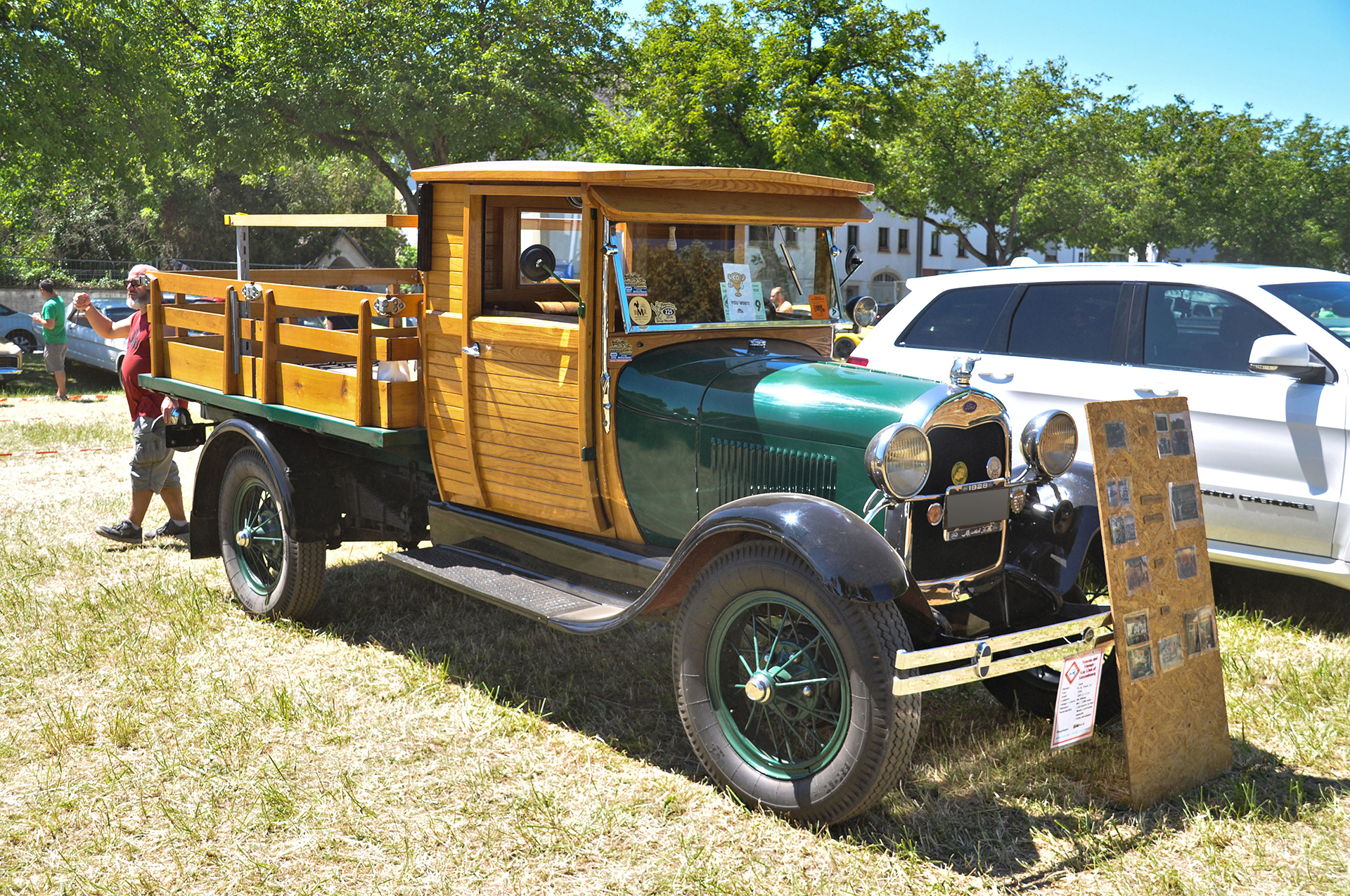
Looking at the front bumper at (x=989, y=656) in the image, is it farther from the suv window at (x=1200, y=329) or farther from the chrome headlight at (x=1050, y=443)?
the suv window at (x=1200, y=329)

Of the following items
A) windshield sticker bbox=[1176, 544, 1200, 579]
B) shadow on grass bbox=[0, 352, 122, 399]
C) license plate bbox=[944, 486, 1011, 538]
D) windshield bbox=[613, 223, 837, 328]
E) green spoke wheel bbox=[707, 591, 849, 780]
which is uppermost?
windshield bbox=[613, 223, 837, 328]

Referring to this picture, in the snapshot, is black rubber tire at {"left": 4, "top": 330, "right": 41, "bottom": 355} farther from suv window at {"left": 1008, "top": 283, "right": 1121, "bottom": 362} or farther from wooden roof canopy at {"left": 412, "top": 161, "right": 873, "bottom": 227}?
suv window at {"left": 1008, "top": 283, "right": 1121, "bottom": 362}

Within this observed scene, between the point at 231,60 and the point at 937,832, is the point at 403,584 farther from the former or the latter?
the point at 231,60

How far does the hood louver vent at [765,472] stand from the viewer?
3662 millimetres

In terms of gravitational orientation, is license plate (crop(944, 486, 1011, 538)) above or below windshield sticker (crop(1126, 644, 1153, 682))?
above

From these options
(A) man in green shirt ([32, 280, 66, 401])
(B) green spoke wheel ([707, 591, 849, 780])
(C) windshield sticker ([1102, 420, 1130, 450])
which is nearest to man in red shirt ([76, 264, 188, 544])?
(B) green spoke wheel ([707, 591, 849, 780])

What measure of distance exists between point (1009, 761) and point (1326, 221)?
42788mm

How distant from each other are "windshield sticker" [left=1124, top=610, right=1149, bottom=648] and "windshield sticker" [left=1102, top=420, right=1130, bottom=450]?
53 cm

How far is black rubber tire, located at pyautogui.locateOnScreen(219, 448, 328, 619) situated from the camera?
5.16 metres

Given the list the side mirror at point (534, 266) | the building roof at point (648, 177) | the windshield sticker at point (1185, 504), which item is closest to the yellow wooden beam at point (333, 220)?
the building roof at point (648, 177)

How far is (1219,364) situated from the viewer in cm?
521

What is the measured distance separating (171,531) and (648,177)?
490 centimetres

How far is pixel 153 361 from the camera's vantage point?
6.19 metres

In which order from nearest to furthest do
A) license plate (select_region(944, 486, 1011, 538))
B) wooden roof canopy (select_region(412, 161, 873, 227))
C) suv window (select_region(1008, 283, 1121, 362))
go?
license plate (select_region(944, 486, 1011, 538)) → wooden roof canopy (select_region(412, 161, 873, 227)) → suv window (select_region(1008, 283, 1121, 362))
